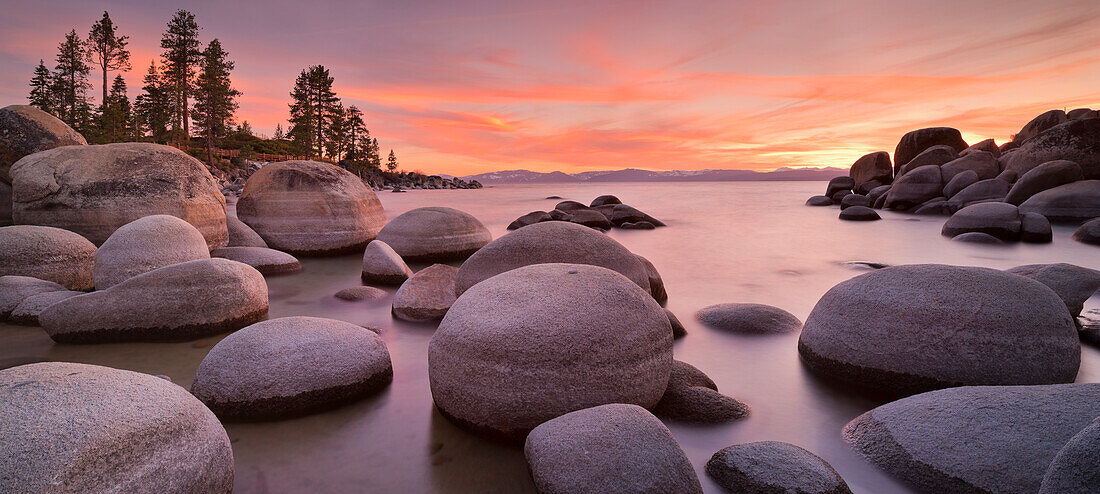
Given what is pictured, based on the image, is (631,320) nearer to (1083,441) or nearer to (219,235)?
(1083,441)

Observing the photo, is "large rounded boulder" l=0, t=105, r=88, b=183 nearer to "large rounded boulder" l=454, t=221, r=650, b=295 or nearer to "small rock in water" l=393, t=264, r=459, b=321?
"small rock in water" l=393, t=264, r=459, b=321

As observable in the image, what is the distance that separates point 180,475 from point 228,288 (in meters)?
3.25

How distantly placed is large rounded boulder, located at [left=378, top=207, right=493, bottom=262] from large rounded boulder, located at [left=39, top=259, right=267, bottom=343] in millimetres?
4149

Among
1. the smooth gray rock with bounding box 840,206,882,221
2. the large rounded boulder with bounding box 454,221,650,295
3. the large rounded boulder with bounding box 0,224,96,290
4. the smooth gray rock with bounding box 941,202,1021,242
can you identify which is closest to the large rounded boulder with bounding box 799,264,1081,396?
the large rounded boulder with bounding box 454,221,650,295

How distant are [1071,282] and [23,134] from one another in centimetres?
1503

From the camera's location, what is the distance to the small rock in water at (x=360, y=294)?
20.9 feet

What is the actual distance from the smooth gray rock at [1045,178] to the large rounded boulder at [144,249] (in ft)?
72.7

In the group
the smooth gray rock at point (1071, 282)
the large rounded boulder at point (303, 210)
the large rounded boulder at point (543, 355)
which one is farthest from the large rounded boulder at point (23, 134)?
the smooth gray rock at point (1071, 282)

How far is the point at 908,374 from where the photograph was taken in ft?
11.5

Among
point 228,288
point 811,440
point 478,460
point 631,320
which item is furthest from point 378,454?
point 228,288

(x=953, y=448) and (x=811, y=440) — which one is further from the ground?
(x=953, y=448)

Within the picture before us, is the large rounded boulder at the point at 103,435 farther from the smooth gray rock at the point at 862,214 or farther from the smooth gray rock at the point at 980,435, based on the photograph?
the smooth gray rock at the point at 862,214

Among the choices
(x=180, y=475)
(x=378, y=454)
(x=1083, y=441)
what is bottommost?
(x=378, y=454)

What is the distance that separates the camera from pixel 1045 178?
16.1 m
